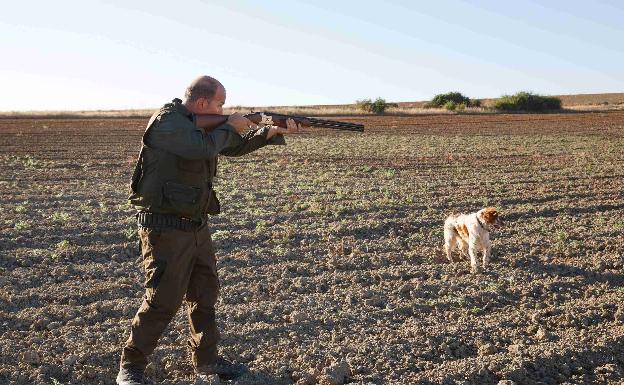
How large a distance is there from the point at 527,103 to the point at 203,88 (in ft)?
180

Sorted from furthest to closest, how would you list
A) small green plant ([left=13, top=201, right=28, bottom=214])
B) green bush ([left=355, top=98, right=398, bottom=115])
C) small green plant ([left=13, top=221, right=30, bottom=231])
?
green bush ([left=355, top=98, right=398, bottom=115]) < small green plant ([left=13, top=201, right=28, bottom=214]) < small green plant ([left=13, top=221, right=30, bottom=231])

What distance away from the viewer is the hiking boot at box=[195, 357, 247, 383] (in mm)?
5168

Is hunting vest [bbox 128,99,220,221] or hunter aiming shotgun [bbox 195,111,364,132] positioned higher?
hunter aiming shotgun [bbox 195,111,364,132]

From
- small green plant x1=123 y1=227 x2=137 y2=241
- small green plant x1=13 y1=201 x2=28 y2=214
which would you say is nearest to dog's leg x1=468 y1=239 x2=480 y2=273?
small green plant x1=123 y1=227 x2=137 y2=241

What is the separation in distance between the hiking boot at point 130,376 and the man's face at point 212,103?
73.6 inches

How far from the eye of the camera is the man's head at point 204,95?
4.72 m

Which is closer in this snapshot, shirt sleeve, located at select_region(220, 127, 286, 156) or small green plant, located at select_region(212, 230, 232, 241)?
shirt sleeve, located at select_region(220, 127, 286, 156)

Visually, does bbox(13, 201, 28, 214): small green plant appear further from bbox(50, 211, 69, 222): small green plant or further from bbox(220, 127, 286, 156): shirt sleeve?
bbox(220, 127, 286, 156): shirt sleeve

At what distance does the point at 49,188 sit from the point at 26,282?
7716 mm

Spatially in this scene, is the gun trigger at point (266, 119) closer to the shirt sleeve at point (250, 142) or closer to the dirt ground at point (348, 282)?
the shirt sleeve at point (250, 142)

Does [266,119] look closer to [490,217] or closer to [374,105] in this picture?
[490,217]

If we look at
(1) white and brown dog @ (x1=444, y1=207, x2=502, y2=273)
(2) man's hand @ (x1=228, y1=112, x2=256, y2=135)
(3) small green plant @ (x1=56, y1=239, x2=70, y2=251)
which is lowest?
(3) small green plant @ (x1=56, y1=239, x2=70, y2=251)

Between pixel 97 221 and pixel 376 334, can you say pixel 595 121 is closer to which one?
pixel 97 221

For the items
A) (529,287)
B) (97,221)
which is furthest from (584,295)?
(97,221)
